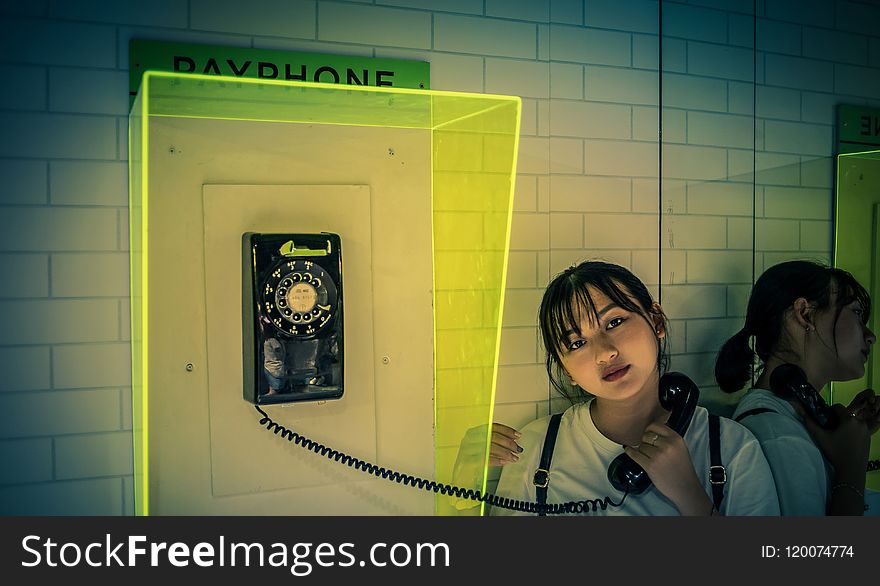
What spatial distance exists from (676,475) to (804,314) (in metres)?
0.76

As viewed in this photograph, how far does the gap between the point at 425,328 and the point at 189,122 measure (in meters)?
0.79

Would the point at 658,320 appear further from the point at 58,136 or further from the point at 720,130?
the point at 58,136

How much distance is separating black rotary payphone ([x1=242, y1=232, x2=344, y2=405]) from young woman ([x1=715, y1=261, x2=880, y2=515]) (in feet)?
4.66

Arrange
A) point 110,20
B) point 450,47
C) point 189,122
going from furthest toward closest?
point 450,47 < point 110,20 < point 189,122

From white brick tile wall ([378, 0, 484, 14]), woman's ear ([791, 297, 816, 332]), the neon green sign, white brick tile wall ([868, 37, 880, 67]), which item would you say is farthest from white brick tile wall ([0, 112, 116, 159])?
white brick tile wall ([868, 37, 880, 67])

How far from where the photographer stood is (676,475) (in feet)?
6.98

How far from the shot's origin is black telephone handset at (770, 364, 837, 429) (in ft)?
7.82

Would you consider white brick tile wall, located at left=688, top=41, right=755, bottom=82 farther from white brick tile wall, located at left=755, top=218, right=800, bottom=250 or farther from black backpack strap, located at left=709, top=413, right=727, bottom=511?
black backpack strap, located at left=709, top=413, right=727, bottom=511

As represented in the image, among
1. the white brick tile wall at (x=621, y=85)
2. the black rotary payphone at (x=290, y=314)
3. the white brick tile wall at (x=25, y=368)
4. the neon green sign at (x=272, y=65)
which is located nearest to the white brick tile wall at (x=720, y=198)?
the white brick tile wall at (x=621, y=85)
